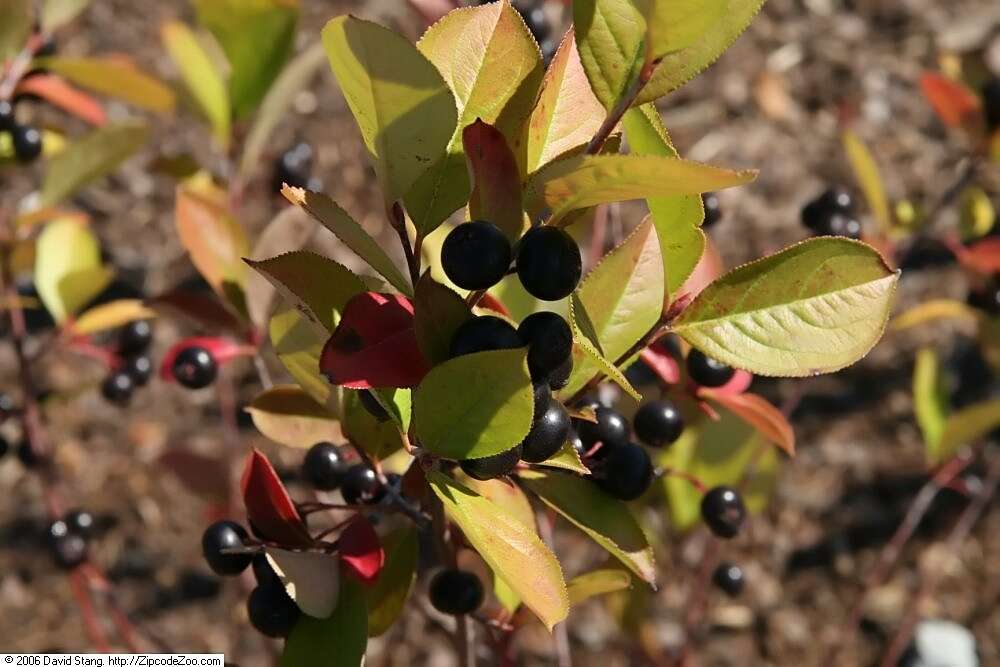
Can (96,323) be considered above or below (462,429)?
below

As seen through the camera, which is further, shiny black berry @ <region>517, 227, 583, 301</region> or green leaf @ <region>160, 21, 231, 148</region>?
green leaf @ <region>160, 21, 231, 148</region>

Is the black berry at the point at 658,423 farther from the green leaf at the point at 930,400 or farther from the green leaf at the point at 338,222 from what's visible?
the green leaf at the point at 930,400

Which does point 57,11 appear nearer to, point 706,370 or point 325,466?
point 325,466

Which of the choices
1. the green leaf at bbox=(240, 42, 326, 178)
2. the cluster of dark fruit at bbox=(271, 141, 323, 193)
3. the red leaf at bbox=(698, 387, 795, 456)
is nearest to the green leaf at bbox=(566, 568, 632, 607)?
the red leaf at bbox=(698, 387, 795, 456)

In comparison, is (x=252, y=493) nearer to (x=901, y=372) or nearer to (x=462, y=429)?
(x=462, y=429)

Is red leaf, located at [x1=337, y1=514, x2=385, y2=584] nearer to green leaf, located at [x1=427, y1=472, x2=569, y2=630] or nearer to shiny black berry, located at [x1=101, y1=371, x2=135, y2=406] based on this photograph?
green leaf, located at [x1=427, y1=472, x2=569, y2=630]

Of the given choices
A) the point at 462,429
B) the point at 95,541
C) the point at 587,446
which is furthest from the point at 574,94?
the point at 95,541

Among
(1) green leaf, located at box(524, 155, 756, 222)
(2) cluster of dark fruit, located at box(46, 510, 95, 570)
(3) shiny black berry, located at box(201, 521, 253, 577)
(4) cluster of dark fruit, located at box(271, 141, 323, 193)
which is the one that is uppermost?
(1) green leaf, located at box(524, 155, 756, 222)
